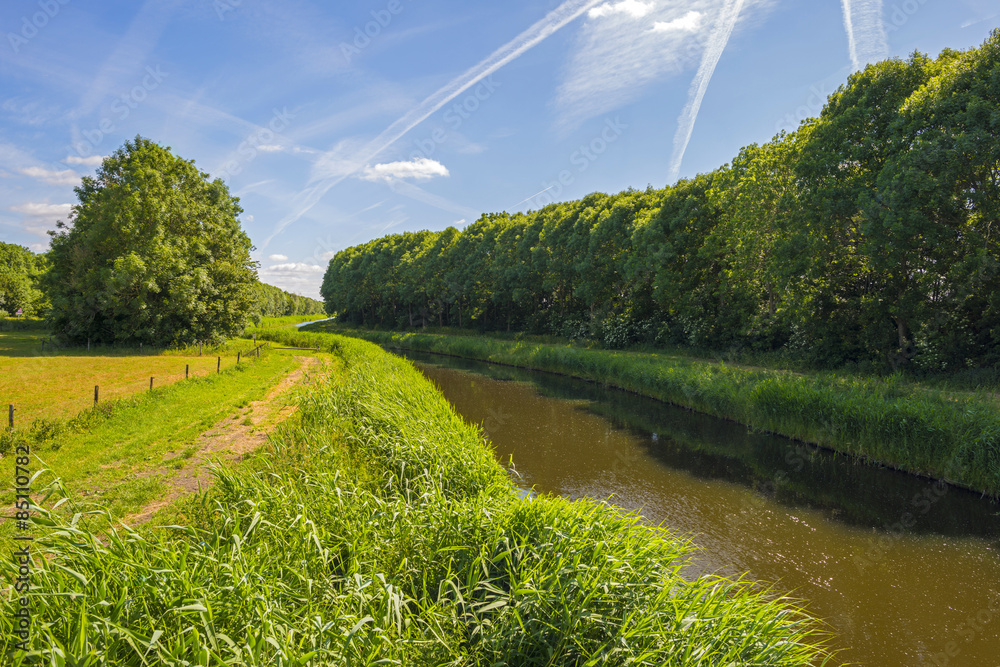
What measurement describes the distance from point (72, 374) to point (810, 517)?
1120 inches

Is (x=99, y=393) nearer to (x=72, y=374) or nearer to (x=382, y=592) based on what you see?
(x=72, y=374)

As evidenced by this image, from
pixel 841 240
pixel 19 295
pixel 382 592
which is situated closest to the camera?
pixel 382 592

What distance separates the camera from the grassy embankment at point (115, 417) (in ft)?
30.0

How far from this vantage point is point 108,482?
9.19m

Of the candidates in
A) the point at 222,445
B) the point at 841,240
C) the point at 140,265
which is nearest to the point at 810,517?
the point at 222,445

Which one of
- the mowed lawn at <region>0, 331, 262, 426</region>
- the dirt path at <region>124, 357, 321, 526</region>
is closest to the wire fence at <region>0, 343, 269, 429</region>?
the mowed lawn at <region>0, 331, 262, 426</region>

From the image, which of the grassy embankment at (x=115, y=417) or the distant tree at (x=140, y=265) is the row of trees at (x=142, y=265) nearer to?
the distant tree at (x=140, y=265)

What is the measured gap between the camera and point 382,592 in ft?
14.9

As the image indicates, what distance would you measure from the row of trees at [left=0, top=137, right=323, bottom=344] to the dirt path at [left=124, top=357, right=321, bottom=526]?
19234 millimetres

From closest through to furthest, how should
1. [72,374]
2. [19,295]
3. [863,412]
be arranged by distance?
[863,412] < [72,374] < [19,295]

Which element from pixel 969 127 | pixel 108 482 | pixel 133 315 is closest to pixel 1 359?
pixel 133 315

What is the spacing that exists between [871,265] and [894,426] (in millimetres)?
8485

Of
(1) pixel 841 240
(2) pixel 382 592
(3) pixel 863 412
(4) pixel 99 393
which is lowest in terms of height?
(4) pixel 99 393

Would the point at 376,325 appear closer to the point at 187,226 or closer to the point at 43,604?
the point at 187,226
